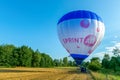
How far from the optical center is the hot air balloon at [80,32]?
31.3 metres

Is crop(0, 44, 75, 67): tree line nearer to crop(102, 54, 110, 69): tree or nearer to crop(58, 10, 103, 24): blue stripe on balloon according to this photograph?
crop(102, 54, 110, 69): tree

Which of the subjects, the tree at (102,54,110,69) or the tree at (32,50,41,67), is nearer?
the tree at (102,54,110,69)

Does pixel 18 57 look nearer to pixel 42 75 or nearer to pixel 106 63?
pixel 106 63

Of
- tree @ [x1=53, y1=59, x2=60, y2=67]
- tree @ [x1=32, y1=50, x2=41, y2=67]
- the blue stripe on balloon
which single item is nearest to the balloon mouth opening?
the blue stripe on balloon

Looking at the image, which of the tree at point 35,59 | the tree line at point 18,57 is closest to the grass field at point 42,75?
the tree line at point 18,57

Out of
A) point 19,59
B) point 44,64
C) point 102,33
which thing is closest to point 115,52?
point 19,59

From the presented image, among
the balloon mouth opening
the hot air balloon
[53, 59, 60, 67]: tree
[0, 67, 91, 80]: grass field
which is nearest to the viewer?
the hot air balloon

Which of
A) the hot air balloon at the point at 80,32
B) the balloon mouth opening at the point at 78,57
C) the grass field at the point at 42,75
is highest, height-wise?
the hot air balloon at the point at 80,32

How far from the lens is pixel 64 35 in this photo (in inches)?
1260

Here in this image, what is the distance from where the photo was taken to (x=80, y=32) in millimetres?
31562

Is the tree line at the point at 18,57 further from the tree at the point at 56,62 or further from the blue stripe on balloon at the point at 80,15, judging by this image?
the blue stripe on balloon at the point at 80,15

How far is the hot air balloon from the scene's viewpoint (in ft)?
103

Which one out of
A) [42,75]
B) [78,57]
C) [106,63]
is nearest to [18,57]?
[106,63]

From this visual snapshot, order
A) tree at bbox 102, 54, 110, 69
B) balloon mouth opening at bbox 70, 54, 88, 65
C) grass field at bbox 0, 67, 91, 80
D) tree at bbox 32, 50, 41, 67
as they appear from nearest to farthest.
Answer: balloon mouth opening at bbox 70, 54, 88, 65, grass field at bbox 0, 67, 91, 80, tree at bbox 102, 54, 110, 69, tree at bbox 32, 50, 41, 67
